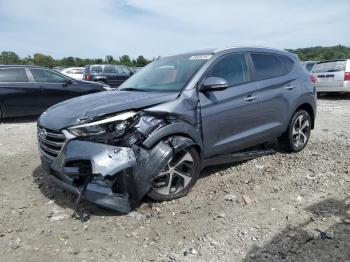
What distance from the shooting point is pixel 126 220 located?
3.99m

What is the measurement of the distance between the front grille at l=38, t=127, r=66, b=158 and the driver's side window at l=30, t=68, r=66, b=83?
6.08 m

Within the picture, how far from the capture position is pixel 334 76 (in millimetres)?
13906

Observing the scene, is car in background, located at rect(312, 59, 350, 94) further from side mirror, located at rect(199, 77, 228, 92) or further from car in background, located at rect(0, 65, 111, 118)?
side mirror, located at rect(199, 77, 228, 92)

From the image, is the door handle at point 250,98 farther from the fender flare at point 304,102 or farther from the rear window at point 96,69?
the rear window at point 96,69

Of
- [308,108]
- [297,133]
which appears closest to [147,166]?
[297,133]

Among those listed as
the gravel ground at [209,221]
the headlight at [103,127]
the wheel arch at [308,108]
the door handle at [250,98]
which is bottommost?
the gravel ground at [209,221]

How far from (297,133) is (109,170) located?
3.65m

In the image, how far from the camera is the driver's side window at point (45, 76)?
10.1 meters

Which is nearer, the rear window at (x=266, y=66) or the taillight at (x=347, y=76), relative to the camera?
the rear window at (x=266, y=66)

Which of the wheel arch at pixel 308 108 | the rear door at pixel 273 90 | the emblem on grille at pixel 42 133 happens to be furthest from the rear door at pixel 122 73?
the emblem on grille at pixel 42 133

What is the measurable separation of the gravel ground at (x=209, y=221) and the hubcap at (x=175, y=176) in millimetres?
174

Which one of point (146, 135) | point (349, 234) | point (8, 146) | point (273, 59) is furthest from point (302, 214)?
point (8, 146)

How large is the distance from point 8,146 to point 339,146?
596cm

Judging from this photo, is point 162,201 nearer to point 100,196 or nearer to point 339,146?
point 100,196
